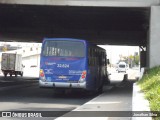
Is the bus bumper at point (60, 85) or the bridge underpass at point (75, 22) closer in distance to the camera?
the bus bumper at point (60, 85)

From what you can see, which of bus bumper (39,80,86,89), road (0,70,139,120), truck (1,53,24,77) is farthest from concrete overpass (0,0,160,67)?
truck (1,53,24,77)

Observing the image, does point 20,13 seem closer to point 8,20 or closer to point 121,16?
point 8,20

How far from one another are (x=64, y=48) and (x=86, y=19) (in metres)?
13.5

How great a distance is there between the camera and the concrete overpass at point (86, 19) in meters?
25.7

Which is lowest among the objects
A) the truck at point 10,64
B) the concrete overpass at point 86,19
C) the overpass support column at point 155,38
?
the truck at point 10,64

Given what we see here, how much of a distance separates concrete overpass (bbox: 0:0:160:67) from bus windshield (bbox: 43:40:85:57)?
4.49 meters

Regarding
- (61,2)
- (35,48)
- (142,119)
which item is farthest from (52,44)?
(35,48)

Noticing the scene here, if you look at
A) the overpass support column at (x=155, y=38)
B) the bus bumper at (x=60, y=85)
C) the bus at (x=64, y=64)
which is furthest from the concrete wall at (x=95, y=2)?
the bus bumper at (x=60, y=85)

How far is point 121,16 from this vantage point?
32344 mm

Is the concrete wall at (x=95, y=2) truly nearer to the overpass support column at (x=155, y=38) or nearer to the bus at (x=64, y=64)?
the overpass support column at (x=155, y=38)

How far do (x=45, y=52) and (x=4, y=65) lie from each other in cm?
3937

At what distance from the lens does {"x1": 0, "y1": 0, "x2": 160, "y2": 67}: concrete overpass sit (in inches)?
1012

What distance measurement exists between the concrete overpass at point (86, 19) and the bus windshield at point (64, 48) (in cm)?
449

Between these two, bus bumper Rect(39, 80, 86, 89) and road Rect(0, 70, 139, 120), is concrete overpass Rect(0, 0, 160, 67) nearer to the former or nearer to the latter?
road Rect(0, 70, 139, 120)
